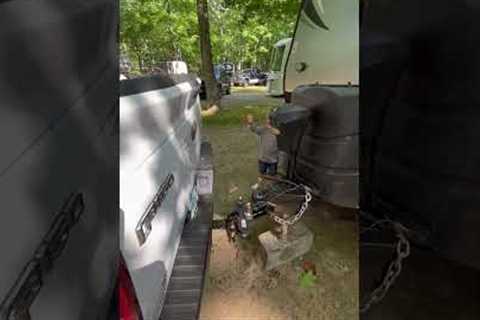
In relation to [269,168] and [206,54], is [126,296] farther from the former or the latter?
[206,54]

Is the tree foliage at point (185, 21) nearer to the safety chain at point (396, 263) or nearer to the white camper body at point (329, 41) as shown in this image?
the white camper body at point (329, 41)

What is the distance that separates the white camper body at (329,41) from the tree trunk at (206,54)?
5.46 metres

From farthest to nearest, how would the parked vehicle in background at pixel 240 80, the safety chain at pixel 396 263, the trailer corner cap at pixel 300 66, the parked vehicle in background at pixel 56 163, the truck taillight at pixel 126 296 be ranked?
the parked vehicle in background at pixel 240 80 → the trailer corner cap at pixel 300 66 → the safety chain at pixel 396 263 → the truck taillight at pixel 126 296 → the parked vehicle in background at pixel 56 163

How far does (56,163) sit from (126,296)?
0.56m

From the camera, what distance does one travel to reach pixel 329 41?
146 inches

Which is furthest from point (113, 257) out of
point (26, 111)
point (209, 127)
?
point (209, 127)

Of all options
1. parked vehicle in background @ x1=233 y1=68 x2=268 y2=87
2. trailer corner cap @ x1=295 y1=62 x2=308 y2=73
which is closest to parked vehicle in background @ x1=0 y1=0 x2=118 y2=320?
trailer corner cap @ x1=295 y1=62 x2=308 y2=73

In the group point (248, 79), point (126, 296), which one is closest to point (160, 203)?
point (126, 296)

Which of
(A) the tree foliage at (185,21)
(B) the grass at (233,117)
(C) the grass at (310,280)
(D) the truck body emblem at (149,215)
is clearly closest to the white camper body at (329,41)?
(C) the grass at (310,280)

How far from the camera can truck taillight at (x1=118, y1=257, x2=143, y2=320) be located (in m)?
1.08

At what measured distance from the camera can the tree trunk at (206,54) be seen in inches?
364

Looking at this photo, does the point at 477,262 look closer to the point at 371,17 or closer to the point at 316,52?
the point at 371,17

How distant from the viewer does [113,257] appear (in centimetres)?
101

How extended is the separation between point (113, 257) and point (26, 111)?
1.69 feet
